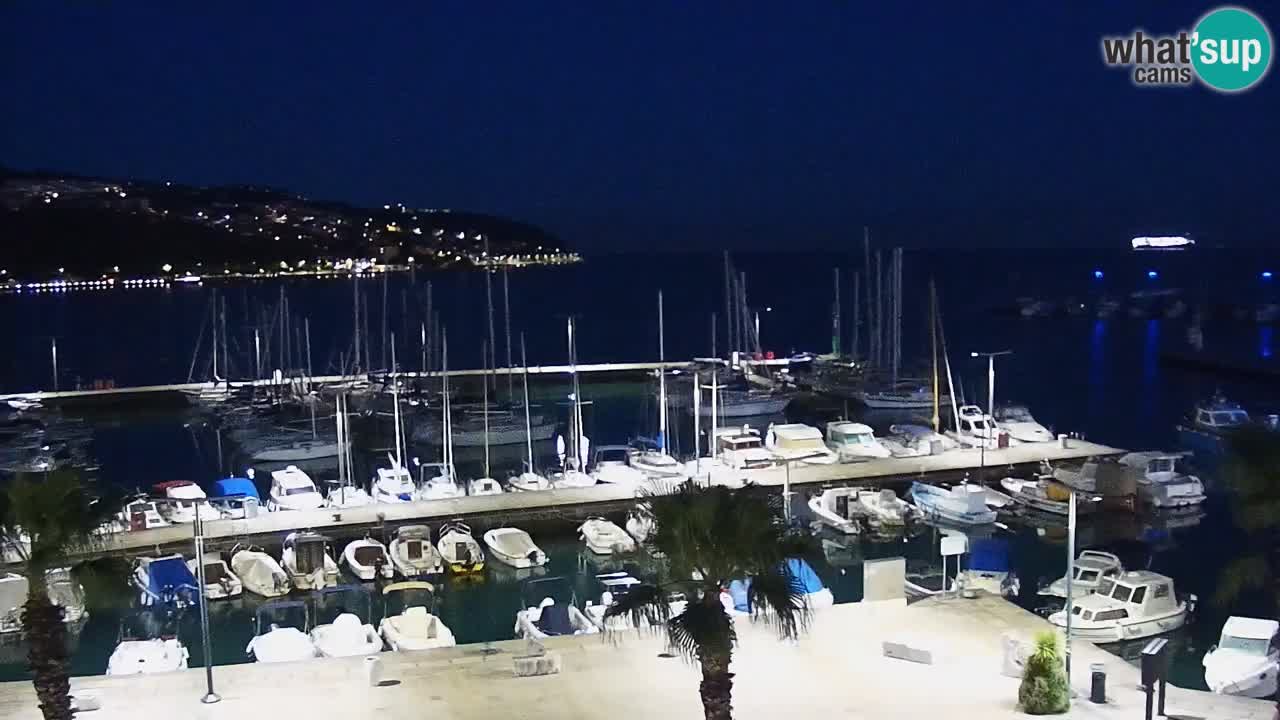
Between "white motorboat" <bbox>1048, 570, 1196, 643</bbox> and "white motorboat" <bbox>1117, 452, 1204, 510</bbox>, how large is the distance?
34.5 ft

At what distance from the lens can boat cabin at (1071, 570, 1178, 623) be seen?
21.4 metres

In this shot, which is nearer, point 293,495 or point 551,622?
point 551,622

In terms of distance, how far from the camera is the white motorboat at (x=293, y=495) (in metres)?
32.2

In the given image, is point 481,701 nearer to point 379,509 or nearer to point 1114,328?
point 379,509

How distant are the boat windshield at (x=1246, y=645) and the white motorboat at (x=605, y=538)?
13.2 metres

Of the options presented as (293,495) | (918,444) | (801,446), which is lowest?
(293,495)

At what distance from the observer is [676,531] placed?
33.1 feet

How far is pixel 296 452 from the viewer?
44.0 m

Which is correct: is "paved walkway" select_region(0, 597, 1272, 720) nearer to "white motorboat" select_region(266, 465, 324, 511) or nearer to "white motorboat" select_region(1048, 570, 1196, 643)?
"white motorboat" select_region(1048, 570, 1196, 643)

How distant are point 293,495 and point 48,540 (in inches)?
874

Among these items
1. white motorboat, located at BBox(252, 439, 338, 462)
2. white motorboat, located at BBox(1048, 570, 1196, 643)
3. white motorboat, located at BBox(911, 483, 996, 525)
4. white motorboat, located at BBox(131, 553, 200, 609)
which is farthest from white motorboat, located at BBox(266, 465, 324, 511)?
white motorboat, located at BBox(1048, 570, 1196, 643)

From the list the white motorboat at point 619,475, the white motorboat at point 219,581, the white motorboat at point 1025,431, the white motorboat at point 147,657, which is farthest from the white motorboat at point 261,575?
the white motorboat at point 1025,431

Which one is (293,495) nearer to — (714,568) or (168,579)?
(168,579)

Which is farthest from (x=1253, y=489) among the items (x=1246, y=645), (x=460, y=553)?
(x=460, y=553)
